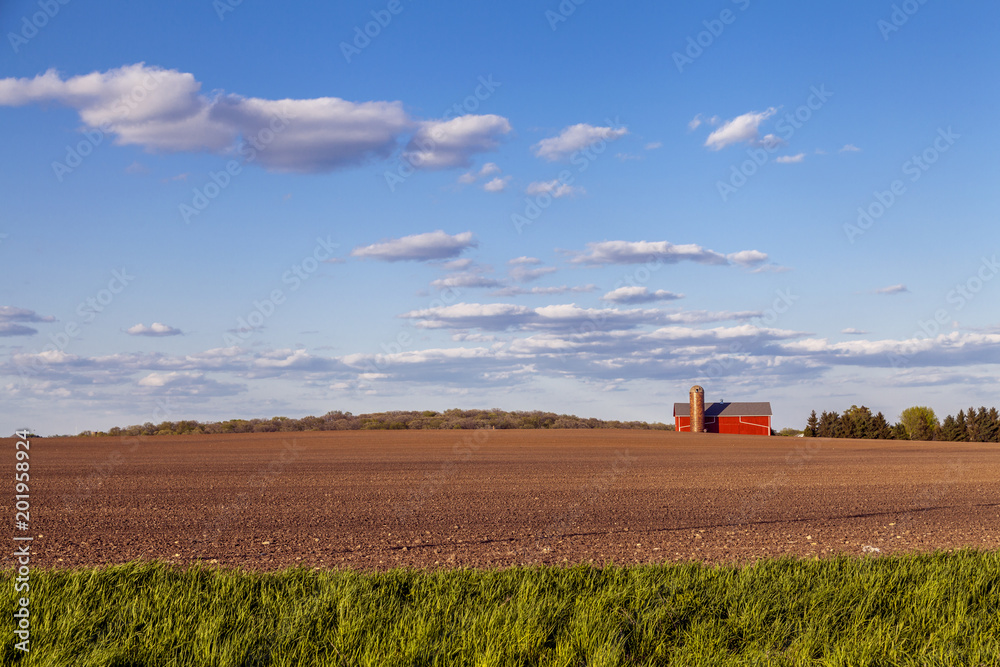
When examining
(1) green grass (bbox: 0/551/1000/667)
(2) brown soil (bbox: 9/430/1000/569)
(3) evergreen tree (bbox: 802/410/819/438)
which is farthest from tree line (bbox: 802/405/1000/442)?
(1) green grass (bbox: 0/551/1000/667)

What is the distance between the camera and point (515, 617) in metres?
7.50

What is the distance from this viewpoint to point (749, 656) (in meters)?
6.89

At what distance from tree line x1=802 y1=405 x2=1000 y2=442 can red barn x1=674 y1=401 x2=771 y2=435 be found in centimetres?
1016

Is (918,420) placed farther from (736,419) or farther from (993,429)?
(736,419)

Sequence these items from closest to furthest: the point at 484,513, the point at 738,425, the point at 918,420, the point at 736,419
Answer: the point at 484,513 → the point at 738,425 → the point at 736,419 → the point at 918,420

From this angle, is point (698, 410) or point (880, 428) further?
point (880, 428)

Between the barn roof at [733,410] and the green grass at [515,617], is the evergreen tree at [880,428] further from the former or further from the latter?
the green grass at [515,617]

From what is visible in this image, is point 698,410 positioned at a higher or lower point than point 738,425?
higher

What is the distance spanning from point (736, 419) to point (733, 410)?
143 centimetres

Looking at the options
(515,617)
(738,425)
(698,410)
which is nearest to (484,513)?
(515,617)

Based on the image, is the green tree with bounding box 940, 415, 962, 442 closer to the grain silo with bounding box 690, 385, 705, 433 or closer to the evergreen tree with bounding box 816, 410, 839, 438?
the evergreen tree with bounding box 816, 410, 839, 438

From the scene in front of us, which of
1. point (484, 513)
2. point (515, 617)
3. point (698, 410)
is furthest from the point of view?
point (698, 410)

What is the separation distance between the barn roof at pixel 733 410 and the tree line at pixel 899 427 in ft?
33.2

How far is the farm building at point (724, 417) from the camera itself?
90.5 metres
